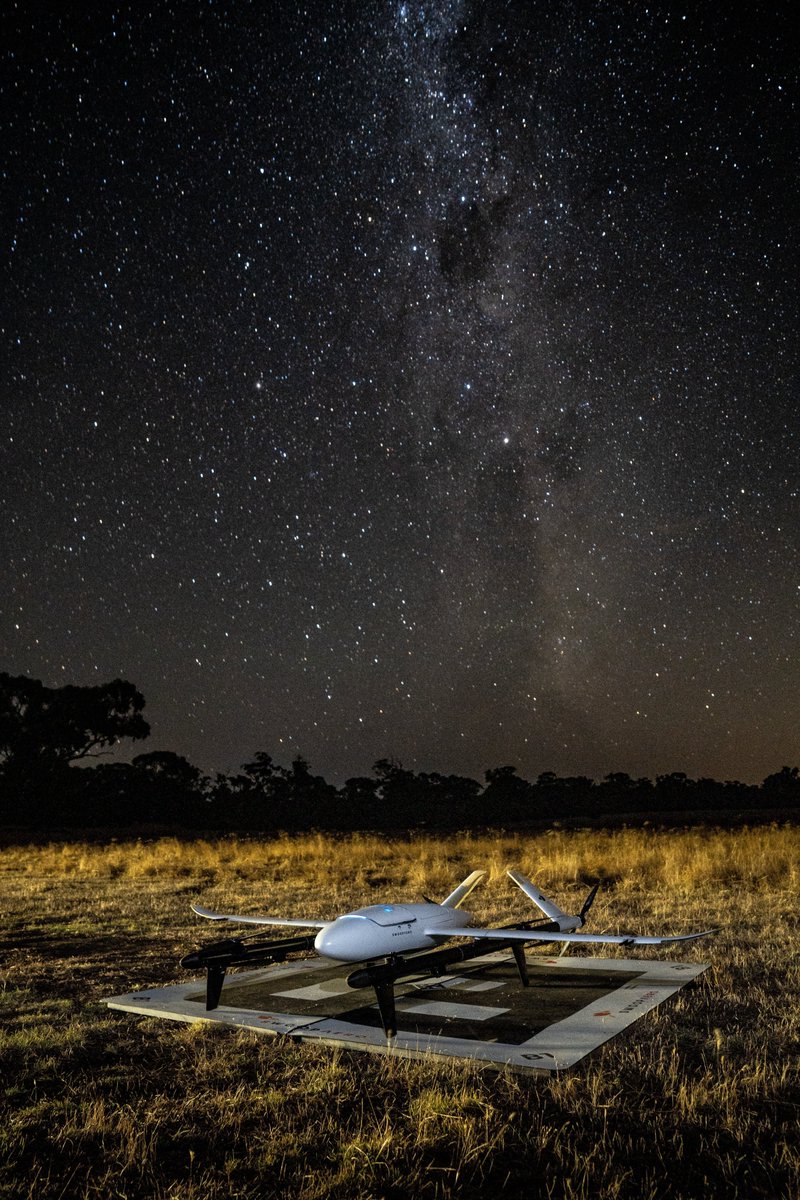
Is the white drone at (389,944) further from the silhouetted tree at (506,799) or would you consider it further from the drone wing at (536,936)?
the silhouetted tree at (506,799)

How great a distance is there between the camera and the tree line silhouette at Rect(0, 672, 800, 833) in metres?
45.7

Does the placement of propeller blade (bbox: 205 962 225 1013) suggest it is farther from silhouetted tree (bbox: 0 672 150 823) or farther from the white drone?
silhouetted tree (bbox: 0 672 150 823)

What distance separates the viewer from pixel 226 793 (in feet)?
189

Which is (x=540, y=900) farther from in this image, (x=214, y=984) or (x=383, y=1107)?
(x=383, y=1107)

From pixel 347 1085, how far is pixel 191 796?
→ 167 ft

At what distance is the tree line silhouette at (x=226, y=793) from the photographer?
150 feet

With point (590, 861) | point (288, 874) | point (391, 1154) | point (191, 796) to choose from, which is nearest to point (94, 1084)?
point (391, 1154)

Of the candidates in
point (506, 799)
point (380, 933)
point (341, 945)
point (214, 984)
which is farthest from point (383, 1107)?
point (506, 799)

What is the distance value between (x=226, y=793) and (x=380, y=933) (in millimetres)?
52676

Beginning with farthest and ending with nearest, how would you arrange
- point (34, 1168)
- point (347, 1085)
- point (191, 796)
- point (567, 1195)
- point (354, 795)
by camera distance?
1. point (354, 795)
2. point (191, 796)
3. point (347, 1085)
4. point (34, 1168)
5. point (567, 1195)

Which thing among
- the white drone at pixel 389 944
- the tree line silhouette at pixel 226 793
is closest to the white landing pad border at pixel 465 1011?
the white drone at pixel 389 944

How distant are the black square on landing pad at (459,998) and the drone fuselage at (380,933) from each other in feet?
1.66

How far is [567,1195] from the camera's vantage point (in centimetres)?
398

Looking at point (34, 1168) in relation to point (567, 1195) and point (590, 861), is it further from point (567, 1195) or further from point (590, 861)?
point (590, 861)
